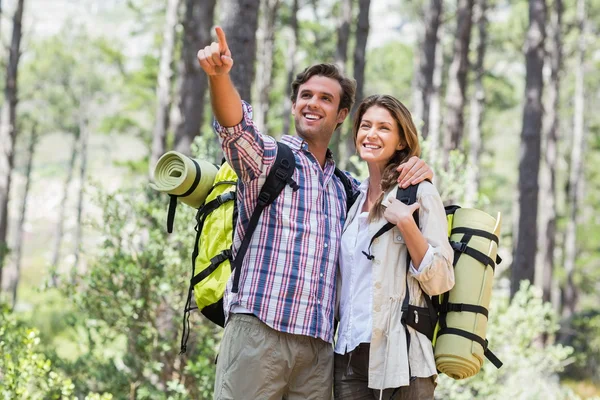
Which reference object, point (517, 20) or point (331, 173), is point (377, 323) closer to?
point (331, 173)

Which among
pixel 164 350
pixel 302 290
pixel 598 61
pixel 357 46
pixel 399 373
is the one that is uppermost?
pixel 598 61

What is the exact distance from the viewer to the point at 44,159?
80.3 meters

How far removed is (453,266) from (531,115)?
913 cm

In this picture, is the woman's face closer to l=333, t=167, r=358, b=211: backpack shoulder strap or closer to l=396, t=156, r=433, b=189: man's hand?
l=396, t=156, r=433, b=189: man's hand

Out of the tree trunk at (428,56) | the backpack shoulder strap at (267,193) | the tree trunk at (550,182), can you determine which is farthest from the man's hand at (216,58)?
the tree trunk at (550,182)

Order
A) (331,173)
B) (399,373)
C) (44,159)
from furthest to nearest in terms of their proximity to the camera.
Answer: (44,159) → (331,173) → (399,373)

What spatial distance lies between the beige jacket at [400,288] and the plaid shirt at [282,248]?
242 millimetres

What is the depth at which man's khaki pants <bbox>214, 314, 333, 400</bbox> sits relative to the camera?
2982 mm

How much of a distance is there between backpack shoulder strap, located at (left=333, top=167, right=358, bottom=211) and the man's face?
26 centimetres

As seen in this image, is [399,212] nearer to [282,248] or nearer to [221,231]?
[282,248]

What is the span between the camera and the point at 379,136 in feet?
10.8

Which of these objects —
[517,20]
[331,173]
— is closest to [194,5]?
[331,173]

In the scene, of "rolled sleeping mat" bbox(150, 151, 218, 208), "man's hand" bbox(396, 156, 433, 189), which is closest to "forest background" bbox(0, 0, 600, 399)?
"man's hand" bbox(396, 156, 433, 189)

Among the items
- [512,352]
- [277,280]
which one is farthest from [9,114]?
[277,280]
